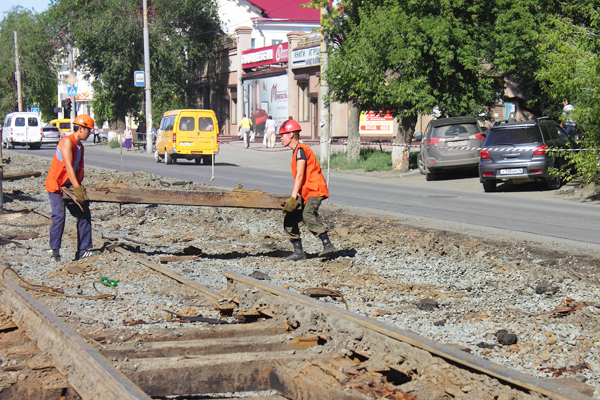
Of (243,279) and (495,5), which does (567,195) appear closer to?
(495,5)

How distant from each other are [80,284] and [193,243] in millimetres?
3288

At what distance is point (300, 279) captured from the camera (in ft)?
24.6

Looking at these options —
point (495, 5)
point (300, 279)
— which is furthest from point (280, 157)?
point (300, 279)

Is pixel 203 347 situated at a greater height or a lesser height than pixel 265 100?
lesser

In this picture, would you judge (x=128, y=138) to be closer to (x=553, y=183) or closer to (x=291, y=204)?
(x=553, y=183)

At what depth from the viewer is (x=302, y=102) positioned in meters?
41.5

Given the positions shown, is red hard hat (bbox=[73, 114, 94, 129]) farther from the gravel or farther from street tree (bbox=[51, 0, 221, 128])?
street tree (bbox=[51, 0, 221, 128])

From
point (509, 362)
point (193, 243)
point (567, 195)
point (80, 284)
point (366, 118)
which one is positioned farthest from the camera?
point (366, 118)

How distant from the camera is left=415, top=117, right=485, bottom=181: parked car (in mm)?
21062

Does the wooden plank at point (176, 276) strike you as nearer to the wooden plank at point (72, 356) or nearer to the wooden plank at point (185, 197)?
the wooden plank at point (185, 197)

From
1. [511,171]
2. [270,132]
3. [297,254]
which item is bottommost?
[297,254]

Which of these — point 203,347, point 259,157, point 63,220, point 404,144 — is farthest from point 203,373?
point 259,157

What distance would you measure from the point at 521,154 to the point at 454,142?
155 inches

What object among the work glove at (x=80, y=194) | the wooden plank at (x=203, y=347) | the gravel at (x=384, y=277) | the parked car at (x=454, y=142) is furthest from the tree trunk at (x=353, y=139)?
the wooden plank at (x=203, y=347)
